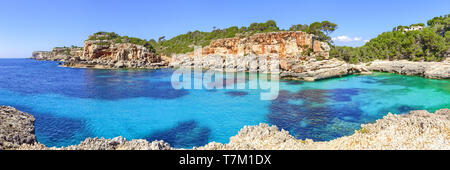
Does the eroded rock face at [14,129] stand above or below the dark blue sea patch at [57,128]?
above

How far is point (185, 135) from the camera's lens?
11.7 m

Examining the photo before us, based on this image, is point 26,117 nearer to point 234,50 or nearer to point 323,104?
point 323,104

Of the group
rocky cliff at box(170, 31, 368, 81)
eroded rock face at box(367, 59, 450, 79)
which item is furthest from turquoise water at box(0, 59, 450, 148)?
rocky cliff at box(170, 31, 368, 81)

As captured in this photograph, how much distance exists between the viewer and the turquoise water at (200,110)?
1188 cm

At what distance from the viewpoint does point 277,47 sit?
43.8 meters

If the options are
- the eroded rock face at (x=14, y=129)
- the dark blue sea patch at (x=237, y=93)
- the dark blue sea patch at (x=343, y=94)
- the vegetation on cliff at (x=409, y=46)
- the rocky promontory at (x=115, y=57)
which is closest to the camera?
the eroded rock face at (x=14, y=129)

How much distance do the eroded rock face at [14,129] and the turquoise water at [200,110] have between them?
2.46 m

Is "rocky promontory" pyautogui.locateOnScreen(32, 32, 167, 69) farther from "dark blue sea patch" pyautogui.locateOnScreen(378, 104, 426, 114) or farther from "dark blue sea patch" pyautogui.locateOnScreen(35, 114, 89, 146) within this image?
"dark blue sea patch" pyautogui.locateOnScreen(378, 104, 426, 114)

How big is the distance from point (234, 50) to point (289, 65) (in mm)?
17513

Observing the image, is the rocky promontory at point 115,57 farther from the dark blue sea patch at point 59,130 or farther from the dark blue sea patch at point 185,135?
the dark blue sea patch at point 185,135

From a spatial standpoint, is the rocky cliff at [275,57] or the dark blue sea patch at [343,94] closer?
the dark blue sea patch at [343,94]

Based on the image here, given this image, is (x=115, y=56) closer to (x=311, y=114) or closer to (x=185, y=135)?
(x=185, y=135)

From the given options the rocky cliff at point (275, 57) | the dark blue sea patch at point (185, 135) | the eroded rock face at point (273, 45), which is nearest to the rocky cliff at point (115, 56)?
the rocky cliff at point (275, 57)
